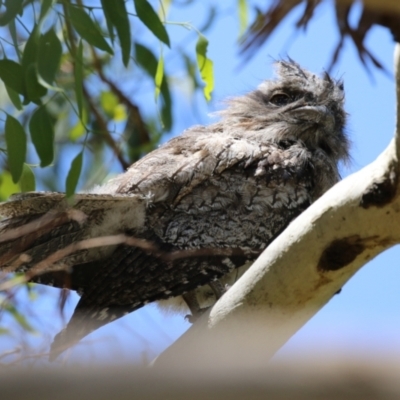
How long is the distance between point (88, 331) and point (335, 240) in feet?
4.64

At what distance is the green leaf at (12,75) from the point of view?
2.63m

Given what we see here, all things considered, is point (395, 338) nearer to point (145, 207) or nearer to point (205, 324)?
point (205, 324)

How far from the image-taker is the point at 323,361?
730mm

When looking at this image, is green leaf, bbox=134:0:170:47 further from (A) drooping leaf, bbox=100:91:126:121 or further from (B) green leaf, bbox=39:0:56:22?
(A) drooping leaf, bbox=100:91:126:121

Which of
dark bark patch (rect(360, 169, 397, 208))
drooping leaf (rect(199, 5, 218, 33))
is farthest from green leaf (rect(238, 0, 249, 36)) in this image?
dark bark patch (rect(360, 169, 397, 208))

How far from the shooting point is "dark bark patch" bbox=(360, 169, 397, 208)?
1719 mm

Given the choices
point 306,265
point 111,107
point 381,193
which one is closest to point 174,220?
point 306,265

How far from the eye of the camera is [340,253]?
1.92m

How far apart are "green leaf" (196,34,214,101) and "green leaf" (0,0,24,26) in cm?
97

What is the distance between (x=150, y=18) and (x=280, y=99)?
1.77 metres

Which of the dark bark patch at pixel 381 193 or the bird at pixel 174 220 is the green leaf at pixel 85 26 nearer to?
the bird at pixel 174 220

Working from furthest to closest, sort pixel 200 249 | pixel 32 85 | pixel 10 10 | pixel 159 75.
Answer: pixel 200 249
pixel 159 75
pixel 32 85
pixel 10 10

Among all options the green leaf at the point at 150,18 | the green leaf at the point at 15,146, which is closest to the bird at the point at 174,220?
the green leaf at the point at 15,146

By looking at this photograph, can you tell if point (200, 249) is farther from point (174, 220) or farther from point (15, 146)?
point (15, 146)
